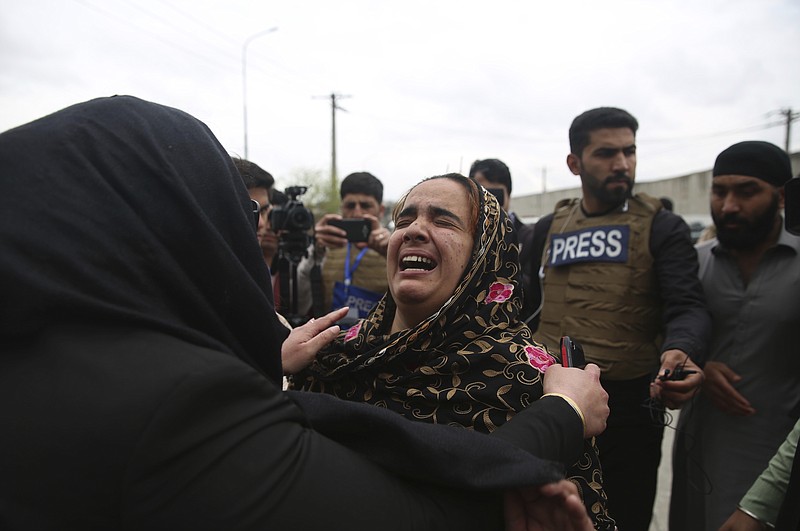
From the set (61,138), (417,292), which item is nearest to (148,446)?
(61,138)

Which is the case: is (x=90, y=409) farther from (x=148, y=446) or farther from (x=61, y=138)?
(x=61, y=138)

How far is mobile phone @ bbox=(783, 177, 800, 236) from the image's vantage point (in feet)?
5.88

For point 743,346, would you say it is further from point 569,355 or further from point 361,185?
point 361,185

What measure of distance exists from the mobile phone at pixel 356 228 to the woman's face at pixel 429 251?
1274 mm

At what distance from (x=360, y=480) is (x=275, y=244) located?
9.29 feet

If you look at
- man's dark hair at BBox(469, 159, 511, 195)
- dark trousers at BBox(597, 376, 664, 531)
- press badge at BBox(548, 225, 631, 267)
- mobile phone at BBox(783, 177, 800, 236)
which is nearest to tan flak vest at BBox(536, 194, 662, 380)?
press badge at BBox(548, 225, 631, 267)

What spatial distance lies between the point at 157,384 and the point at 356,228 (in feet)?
7.99

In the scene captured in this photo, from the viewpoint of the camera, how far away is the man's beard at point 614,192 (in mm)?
2674

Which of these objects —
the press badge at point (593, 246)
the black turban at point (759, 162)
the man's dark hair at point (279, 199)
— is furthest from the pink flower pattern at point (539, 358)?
the man's dark hair at point (279, 199)

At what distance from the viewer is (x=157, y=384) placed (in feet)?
2.12

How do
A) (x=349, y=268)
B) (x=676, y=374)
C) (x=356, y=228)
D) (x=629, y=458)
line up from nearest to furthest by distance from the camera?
(x=676, y=374), (x=629, y=458), (x=356, y=228), (x=349, y=268)

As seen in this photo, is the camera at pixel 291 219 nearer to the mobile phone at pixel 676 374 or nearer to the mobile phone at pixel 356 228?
the mobile phone at pixel 356 228

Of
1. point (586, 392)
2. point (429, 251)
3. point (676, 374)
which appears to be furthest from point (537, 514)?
point (676, 374)

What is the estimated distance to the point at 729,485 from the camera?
233 cm
